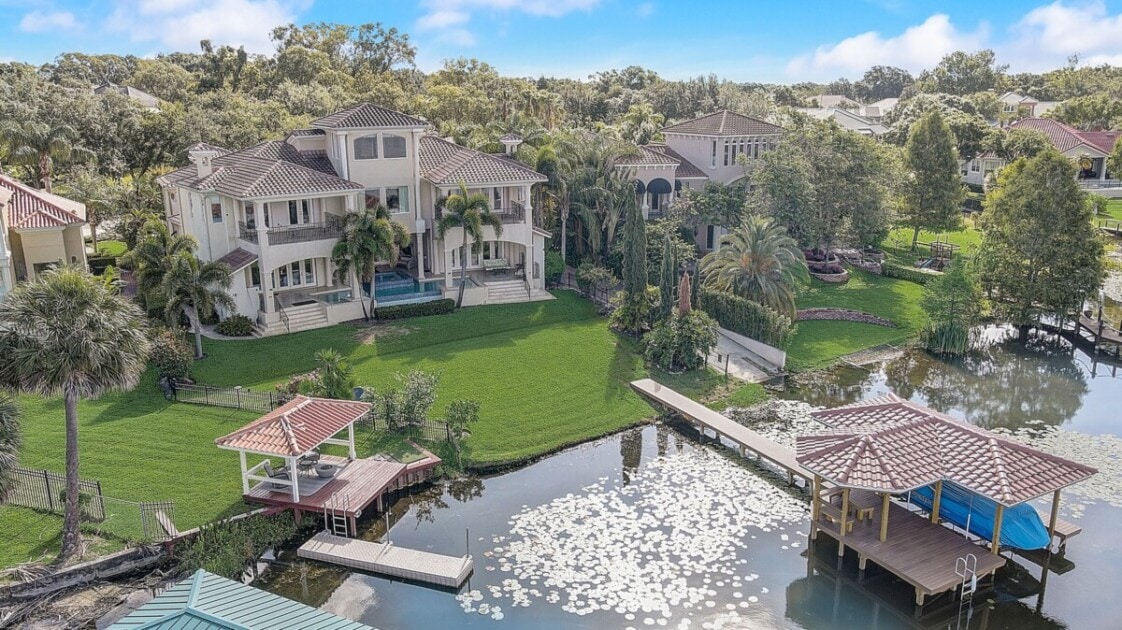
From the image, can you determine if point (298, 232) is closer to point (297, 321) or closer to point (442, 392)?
point (297, 321)

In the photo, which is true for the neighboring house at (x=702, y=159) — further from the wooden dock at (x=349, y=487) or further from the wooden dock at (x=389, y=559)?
the wooden dock at (x=389, y=559)

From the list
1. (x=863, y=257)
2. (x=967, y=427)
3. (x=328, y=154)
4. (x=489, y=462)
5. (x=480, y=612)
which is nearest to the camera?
(x=480, y=612)

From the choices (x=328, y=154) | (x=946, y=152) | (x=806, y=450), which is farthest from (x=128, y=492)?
(x=946, y=152)

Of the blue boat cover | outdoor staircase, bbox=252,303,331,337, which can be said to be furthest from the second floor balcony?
the blue boat cover

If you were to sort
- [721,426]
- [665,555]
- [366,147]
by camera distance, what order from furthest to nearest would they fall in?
[366,147] → [721,426] → [665,555]

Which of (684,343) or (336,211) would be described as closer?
(684,343)

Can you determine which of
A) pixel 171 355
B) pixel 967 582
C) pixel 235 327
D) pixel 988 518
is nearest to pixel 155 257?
pixel 171 355

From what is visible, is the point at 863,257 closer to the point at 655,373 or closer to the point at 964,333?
the point at 964,333
